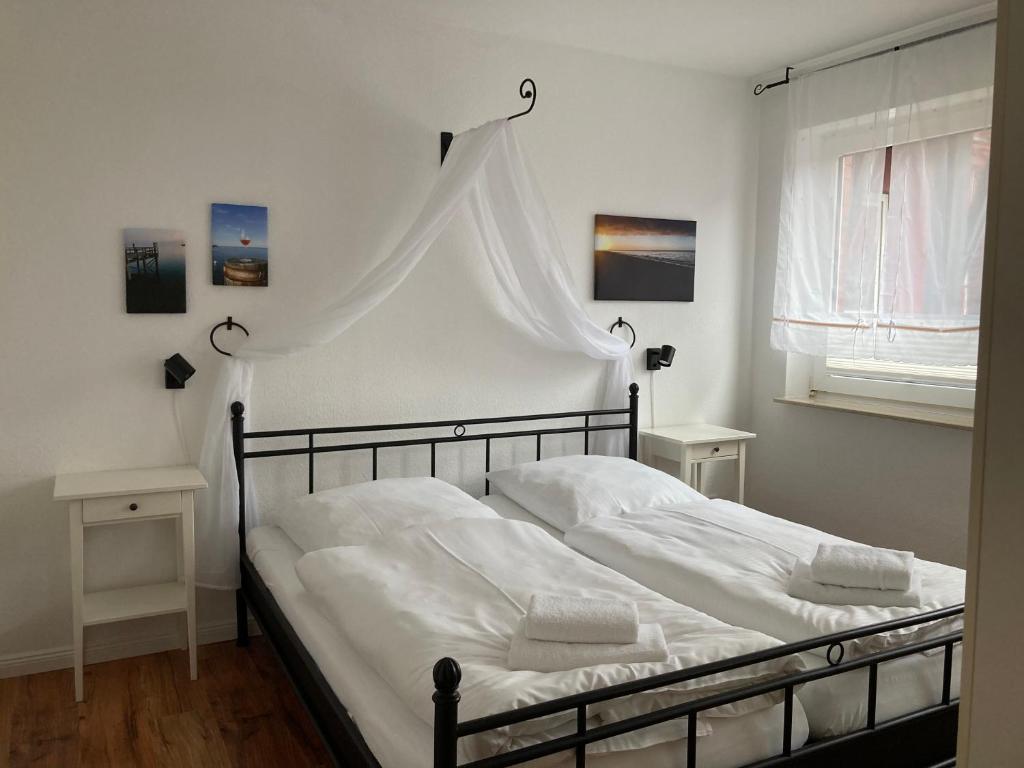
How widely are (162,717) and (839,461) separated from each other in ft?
10.7

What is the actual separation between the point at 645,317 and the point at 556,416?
0.76m

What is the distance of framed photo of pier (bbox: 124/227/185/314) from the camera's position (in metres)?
3.20

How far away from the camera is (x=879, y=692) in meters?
2.11

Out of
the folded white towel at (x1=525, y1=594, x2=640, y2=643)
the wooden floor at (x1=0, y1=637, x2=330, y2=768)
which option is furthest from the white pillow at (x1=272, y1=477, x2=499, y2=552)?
A: the folded white towel at (x1=525, y1=594, x2=640, y2=643)

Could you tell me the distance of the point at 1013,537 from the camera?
2.23 ft

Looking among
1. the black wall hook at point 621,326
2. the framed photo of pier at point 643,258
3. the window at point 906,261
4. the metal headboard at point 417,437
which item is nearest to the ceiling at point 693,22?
the window at point 906,261

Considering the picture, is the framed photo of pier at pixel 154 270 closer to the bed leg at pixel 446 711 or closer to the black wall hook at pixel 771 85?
the bed leg at pixel 446 711

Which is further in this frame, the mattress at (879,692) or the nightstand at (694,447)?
the nightstand at (694,447)

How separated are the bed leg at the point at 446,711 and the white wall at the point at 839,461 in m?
2.92

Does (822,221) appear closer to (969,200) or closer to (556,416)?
(969,200)

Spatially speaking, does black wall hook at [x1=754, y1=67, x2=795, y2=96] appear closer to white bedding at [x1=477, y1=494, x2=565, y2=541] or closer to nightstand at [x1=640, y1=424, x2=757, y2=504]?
nightstand at [x1=640, y1=424, x2=757, y2=504]

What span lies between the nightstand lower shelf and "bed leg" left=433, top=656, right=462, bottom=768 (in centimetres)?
187

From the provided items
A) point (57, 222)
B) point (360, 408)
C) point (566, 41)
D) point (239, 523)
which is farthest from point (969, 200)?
point (57, 222)

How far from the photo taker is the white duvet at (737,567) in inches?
89.4
